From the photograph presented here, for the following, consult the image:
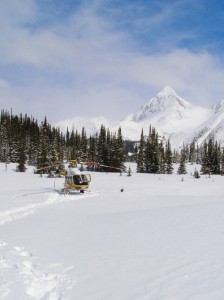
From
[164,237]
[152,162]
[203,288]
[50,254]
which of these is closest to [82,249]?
[50,254]

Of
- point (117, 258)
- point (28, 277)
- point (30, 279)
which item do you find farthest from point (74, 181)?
point (30, 279)

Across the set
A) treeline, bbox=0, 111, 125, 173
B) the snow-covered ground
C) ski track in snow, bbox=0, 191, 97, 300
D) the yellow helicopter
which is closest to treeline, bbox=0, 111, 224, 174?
treeline, bbox=0, 111, 125, 173

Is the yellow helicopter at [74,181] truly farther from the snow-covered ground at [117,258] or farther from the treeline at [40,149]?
the treeline at [40,149]

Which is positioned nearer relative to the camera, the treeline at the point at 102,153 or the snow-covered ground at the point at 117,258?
the snow-covered ground at the point at 117,258

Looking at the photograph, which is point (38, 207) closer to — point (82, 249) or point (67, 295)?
point (82, 249)

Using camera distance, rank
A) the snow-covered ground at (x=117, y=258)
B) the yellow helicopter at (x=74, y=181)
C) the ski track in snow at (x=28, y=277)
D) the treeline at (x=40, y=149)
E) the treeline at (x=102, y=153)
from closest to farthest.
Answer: the snow-covered ground at (x=117, y=258)
the ski track in snow at (x=28, y=277)
the yellow helicopter at (x=74, y=181)
the treeline at (x=40, y=149)
the treeline at (x=102, y=153)

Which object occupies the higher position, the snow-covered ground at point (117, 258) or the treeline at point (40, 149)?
the treeline at point (40, 149)

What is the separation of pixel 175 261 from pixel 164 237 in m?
2.33

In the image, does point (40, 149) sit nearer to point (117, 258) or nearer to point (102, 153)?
point (102, 153)

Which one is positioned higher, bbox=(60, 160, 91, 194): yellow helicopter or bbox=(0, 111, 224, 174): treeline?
bbox=(0, 111, 224, 174): treeline

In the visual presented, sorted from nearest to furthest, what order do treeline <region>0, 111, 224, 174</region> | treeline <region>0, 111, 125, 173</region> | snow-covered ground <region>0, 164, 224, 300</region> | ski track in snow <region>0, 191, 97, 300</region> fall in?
snow-covered ground <region>0, 164, 224, 300</region> < ski track in snow <region>0, 191, 97, 300</region> < treeline <region>0, 111, 125, 173</region> < treeline <region>0, 111, 224, 174</region>

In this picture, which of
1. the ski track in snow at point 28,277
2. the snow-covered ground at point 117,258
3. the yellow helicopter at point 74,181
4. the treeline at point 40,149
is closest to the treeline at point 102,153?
the treeline at point 40,149

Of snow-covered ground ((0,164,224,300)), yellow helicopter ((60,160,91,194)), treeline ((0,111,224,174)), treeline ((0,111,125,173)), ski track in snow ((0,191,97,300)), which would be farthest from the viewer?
treeline ((0,111,224,174))

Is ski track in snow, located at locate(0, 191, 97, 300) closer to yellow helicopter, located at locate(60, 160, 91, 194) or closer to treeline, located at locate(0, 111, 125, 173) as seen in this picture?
yellow helicopter, located at locate(60, 160, 91, 194)
